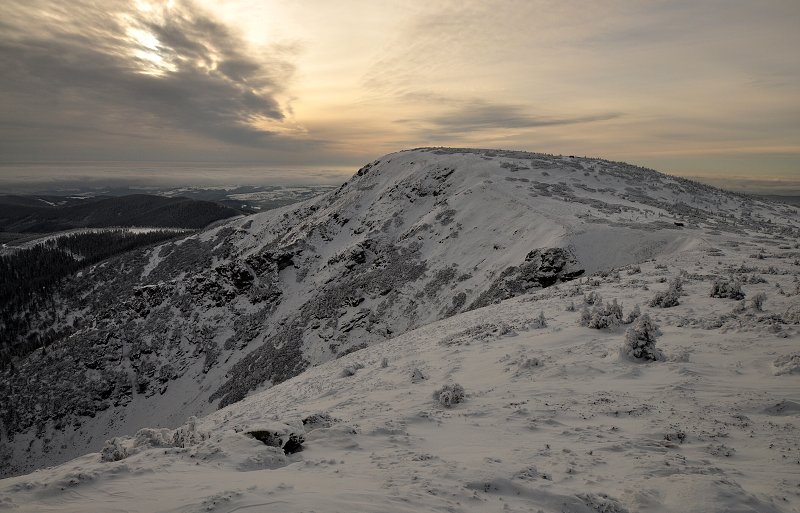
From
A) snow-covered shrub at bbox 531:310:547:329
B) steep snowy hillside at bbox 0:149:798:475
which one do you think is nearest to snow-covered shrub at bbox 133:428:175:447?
snow-covered shrub at bbox 531:310:547:329

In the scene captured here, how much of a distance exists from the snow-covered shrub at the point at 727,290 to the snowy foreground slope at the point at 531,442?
280mm

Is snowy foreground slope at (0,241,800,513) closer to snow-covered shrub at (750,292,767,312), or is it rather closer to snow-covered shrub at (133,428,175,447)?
snow-covered shrub at (133,428,175,447)

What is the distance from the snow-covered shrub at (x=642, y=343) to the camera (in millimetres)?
10289

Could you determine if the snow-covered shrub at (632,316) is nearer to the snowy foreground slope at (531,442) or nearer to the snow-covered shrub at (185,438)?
the snowy foreground slope at (531,442)

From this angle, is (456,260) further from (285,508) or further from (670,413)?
(285,508)

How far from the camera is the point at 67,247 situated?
163 meters

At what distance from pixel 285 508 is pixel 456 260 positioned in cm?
3210

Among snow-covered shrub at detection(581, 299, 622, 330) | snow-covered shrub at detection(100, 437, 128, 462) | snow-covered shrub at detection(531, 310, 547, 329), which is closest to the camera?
snow-covered shrub at detection(100, 437, 128, 462)

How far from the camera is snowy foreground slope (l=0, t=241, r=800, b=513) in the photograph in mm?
5500

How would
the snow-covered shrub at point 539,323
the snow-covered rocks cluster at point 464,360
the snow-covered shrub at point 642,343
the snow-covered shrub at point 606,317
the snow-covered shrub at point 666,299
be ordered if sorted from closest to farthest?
the snow-covered rocks cluster at point 464,360 < the snow-covered shrub at point 642,343 < the snow-covered shrub at point 606,317 < the snow-covered shrub at point 666,299 < the snow-covered shrub at point 539,323

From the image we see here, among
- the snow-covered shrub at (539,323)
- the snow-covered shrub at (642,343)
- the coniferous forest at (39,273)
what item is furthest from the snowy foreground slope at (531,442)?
the coniferous forest at (39,273)

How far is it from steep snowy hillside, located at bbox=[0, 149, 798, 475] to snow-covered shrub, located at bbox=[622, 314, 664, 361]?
15.2 metres

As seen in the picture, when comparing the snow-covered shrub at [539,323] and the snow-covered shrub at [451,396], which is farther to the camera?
the snow-covered shrub at [539,323]

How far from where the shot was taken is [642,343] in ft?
34.0
